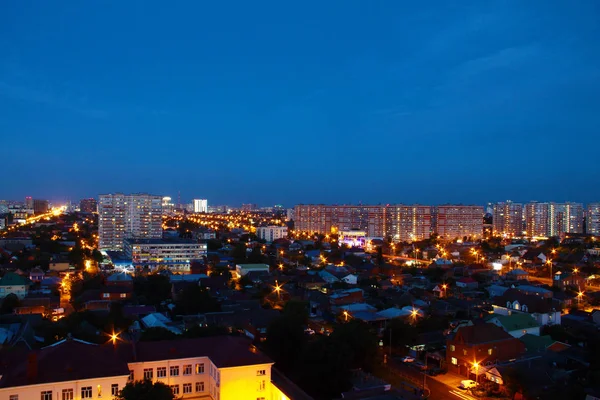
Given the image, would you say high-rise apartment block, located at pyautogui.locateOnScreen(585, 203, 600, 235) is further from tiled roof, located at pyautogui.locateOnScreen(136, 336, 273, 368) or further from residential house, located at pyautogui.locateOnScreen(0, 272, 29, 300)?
tiled roof, located at pyautogui.locateOnScreen(136, 336, 273, 368)

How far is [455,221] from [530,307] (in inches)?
995

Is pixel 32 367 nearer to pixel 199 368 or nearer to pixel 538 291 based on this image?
pixel 199 368

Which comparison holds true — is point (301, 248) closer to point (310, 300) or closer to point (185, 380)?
point (310, 300)

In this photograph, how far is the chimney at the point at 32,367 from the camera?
491 centimetres

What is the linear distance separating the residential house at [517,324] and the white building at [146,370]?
215 inches

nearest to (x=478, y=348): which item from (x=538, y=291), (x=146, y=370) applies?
(x=146, y=370)

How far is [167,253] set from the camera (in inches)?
826

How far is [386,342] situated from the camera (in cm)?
872

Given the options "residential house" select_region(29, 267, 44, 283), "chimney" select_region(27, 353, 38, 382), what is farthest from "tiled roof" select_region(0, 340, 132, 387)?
"residential house" select_region(29, 267, 44, 283)

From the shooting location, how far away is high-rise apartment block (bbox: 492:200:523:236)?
130ft

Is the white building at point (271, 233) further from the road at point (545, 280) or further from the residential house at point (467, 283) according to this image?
the residential house at point (467, 283)

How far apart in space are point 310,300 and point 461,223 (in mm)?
25743

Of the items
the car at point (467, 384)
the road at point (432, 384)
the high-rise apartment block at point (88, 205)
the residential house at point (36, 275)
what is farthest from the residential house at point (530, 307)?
the high-rise apartment block at point (88, 205)

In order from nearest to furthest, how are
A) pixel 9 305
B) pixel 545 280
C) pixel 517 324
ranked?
1. pixel 517 324
2. pixel 9 305
3. pixel 545 280
